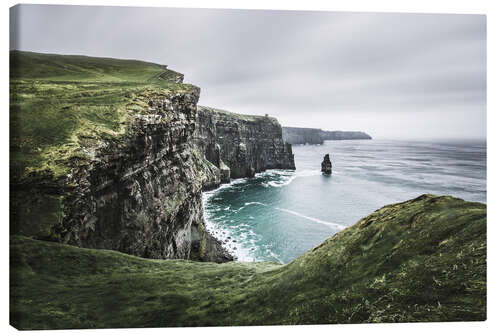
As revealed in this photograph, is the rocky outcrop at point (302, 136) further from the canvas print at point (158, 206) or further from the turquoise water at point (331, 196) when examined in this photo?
the canvas print at point (158, 206)

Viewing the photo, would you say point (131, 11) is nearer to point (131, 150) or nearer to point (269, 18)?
point (269, 18)

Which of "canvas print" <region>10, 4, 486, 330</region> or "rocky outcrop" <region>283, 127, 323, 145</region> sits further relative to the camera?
"rocky outcrop" <region>283, 127, 323, 145</region>

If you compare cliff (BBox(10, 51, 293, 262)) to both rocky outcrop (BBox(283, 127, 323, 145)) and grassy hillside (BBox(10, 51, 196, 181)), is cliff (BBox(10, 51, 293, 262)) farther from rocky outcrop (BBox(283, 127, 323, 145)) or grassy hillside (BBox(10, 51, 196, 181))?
rocky outcrop (BBox(283, 127, 323, 145))

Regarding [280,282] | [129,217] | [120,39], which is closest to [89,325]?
[280,282]

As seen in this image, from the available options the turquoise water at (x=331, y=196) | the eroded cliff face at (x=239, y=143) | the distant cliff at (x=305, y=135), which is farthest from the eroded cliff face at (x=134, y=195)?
the distant cliff at (x=305, y=135)

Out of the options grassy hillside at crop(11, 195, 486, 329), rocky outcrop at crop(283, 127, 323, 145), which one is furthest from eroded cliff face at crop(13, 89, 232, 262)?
rocky outcrop at crop(283, 127, 323, 145)
